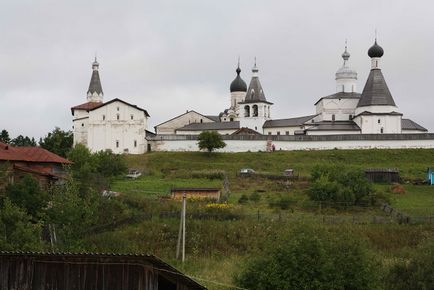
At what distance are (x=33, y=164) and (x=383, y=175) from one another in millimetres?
20162

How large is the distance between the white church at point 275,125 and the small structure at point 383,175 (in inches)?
470

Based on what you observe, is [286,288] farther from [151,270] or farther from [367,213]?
[367,213]

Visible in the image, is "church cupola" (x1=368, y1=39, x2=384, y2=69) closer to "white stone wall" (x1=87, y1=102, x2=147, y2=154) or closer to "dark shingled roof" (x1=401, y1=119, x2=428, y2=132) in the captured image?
"dark shingled roof" (x1=401, y1=119, x2=428, y2=132)

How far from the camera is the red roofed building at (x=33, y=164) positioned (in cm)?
3734

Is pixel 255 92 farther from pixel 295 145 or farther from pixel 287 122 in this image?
pixel 295 145

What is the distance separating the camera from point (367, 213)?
34.4m

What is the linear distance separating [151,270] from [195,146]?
43454 mm

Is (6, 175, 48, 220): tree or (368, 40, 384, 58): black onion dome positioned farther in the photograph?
(368, 40, 384, 58): black onion dome

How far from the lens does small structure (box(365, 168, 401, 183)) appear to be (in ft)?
147

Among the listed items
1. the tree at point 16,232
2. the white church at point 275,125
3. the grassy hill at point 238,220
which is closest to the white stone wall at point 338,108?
the white church at point 275,125

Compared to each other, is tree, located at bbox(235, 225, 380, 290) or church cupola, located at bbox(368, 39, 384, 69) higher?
church cupola, located at bbox(368, 39, 384, 69)

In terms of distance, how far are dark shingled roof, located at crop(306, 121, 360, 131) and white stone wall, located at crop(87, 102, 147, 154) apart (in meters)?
14.3

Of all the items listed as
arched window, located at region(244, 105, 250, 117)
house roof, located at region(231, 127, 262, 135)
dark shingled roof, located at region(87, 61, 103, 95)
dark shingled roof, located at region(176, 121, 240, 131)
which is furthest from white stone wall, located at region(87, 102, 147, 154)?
arched window, located at region(244, 105, 250, 117)

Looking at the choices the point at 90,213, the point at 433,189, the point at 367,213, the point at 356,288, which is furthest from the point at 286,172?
the point at 356,288
